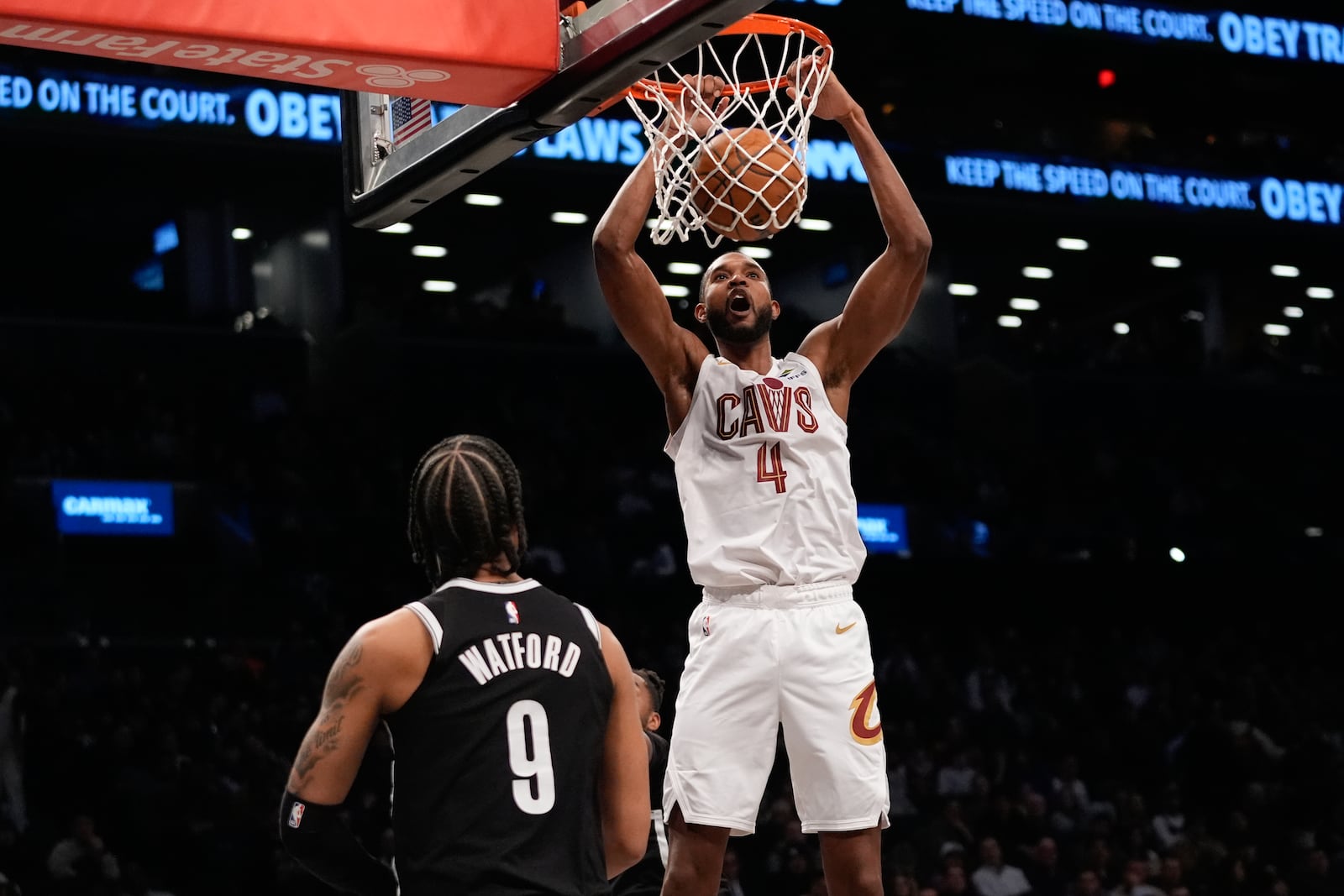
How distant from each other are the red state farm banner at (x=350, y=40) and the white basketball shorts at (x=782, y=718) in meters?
1.58

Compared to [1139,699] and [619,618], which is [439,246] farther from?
[1139,699]

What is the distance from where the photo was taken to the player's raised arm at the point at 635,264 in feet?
16.3

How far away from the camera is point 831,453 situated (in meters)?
5.12

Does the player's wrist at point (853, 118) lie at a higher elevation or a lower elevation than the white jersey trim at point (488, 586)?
higher

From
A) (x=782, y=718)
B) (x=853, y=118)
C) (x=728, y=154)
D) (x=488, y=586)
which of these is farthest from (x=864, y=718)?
(x=488, y=586)

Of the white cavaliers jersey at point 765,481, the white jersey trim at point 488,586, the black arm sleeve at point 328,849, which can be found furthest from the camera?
the white cavaliers jersey at point 765,481

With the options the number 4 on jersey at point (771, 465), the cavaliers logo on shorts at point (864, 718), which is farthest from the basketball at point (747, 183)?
the cavaliers logo on shorts at point (864, 718)

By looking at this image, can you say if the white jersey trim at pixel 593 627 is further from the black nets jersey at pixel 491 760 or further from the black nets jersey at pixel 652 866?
the black nets jersey at pixel 652 866

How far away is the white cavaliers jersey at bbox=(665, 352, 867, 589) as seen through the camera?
4.98 metres

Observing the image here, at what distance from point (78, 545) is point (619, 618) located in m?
4.88

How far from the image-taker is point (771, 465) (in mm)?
5043

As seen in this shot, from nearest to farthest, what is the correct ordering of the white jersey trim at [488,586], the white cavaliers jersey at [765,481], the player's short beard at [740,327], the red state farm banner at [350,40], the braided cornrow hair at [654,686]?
1. the white jersey trim at [488,586]
2. the red state farm banner at [350,40]
3. the white cavaliers jersey at [765,481]
4. the player's short beard at [740,327]
5. the braided cornrow hair at [654,686]

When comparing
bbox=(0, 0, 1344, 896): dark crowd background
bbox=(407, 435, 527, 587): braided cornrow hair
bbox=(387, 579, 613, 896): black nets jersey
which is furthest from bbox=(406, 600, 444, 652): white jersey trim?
bbox=(0, 0, 1344, 896): dark crowd background

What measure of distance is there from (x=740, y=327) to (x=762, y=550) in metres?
0.69
